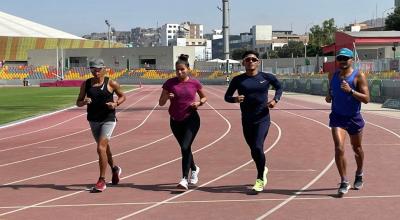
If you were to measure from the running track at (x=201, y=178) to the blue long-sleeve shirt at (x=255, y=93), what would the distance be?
3.31 ft

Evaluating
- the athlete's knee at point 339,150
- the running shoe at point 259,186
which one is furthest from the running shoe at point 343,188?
the running shoe at point 259,186

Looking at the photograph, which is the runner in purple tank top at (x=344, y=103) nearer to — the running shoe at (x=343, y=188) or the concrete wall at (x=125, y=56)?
the running shoe at (x=343, y=188)

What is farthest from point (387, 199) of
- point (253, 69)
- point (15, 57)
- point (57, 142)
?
point (15, 57)

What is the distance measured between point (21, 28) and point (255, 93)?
442 feet

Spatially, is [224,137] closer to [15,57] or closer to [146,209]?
[146,209]

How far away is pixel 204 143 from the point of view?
1351cm

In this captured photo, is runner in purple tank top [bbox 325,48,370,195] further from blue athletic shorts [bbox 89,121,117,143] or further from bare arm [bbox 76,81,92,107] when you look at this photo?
bare arm [bbox 76,81,92,107]

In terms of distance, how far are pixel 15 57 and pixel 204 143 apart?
379ft

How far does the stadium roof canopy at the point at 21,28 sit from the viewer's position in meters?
127

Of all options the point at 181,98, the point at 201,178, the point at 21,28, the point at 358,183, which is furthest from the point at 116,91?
the point at 21,28

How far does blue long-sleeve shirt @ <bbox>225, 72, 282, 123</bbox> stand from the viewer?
7.45 meters

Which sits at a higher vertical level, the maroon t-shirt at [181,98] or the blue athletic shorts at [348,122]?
the maroon t-shirt at [181,98]

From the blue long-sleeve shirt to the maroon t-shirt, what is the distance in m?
0.62

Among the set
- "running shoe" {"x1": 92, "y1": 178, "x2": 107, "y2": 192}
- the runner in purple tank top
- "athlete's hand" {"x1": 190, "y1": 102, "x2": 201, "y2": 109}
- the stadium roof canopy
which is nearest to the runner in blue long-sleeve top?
"athlete's hand" {"x1": 190, "y1": 102, "x2": 201, "y2": 109}
